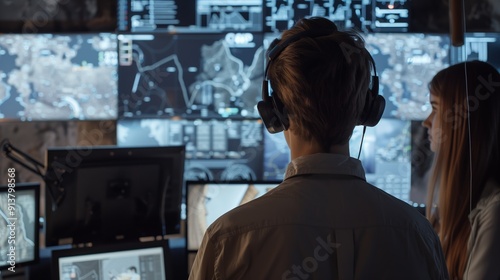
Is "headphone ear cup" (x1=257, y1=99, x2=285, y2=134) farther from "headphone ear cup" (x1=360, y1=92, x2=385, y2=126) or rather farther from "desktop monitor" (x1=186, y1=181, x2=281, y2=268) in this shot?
"desktop monitor" (x1=186, y1=181, x2=281, y2=268)

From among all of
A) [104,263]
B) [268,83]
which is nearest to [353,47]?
[268,83]

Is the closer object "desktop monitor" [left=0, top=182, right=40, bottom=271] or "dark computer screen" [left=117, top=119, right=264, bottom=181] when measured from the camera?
"desktop monitor" [left=0, top=182, right=40, bottom=271]

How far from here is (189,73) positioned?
3730 millimetres

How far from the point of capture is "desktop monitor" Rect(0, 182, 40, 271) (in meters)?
2.05

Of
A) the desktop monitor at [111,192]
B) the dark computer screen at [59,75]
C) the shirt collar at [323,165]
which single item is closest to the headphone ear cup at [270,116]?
the shirt collar at [323,165]

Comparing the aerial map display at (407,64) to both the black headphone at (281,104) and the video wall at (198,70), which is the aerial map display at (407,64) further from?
the black headphone at (281,104)

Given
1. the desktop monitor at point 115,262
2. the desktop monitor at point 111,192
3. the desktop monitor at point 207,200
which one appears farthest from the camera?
the desktop monitor at point 207,200

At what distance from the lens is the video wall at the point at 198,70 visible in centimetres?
369

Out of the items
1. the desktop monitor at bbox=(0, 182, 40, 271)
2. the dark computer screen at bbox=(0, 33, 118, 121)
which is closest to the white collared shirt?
the desktop monitor at bbox=(0, 182, 40, 271)

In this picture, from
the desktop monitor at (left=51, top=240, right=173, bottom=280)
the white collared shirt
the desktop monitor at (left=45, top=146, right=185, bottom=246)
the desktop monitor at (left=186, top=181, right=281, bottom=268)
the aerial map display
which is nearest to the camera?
the white collared shirt

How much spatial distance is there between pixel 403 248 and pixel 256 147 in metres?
2.78

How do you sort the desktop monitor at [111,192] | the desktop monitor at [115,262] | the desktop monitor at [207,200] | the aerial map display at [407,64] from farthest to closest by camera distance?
1. the aerial map display at [407,64]
2. the desktop monitor at [207,200]
3. the desktop monitor at [111,192]
4. the desktop monitor at [115,262]

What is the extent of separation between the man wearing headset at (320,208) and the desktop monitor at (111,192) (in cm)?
121

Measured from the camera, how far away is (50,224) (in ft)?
7.00
